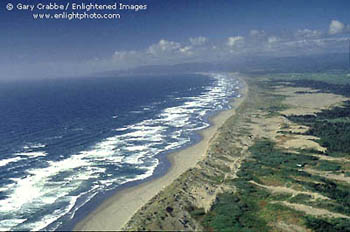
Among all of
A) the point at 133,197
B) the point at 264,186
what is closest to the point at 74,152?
the point at 133,197

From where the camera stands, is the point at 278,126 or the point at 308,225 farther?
the point at 278,126

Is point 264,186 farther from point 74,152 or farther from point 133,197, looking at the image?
point 74,152

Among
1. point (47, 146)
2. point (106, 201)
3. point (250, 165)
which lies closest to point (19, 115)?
point (47, 146)

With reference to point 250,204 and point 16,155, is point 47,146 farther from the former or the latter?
point 250,204

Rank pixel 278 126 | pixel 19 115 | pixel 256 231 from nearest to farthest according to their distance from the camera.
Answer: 1. pixel 256 231
2. pixel 278 126
3. pixel 19 115

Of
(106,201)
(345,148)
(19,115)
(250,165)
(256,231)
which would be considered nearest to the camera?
(256,231)

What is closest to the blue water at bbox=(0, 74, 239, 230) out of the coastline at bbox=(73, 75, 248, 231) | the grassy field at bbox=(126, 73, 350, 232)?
the coastline at bbox=(73, 75, 248, 231)

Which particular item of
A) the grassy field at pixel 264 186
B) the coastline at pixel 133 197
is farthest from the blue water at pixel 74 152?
the grassy field at pixel 264 186
